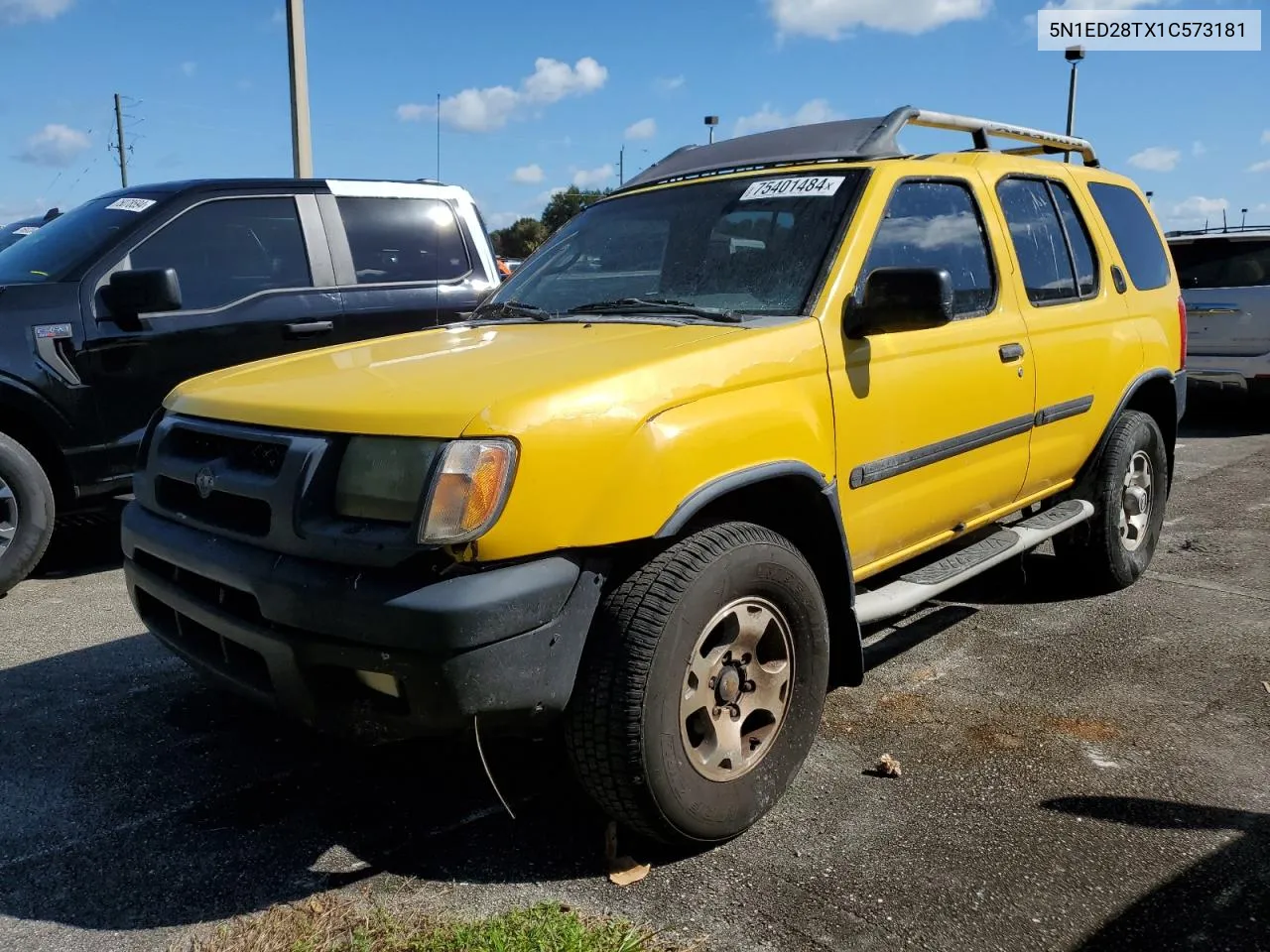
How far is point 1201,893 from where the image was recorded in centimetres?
254

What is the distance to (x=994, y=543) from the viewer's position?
4.01 m

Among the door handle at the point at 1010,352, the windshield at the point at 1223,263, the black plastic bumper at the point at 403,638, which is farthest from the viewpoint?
the windshield at the point at 1223,263

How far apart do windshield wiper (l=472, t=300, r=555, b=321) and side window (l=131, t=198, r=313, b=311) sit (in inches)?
90.5

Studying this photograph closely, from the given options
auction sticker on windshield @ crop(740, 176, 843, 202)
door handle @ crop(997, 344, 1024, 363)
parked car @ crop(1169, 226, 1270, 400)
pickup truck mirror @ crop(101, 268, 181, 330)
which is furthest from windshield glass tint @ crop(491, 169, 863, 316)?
parked car @ crop(1169, 226, 1270, 400)

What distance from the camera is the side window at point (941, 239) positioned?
3.49 m

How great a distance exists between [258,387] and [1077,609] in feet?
12.0

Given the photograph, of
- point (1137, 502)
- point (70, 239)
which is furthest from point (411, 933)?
point (70, 239)

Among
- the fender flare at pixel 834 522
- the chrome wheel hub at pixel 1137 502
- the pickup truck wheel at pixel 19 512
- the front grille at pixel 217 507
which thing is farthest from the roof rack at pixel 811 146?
the pickup truck wheel at pixel 19 512

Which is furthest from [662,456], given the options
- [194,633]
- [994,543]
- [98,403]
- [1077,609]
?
[98,403]

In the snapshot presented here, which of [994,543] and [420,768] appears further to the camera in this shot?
[994,543]

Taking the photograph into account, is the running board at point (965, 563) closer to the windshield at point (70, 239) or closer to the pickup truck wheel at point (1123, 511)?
the pickup truck wheel at point (1123, 511)

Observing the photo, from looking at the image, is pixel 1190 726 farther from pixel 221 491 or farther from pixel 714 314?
pixel 221 491

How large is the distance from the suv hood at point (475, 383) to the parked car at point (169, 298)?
2304 millimetres

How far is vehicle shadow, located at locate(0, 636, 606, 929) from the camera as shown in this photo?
2.63m
